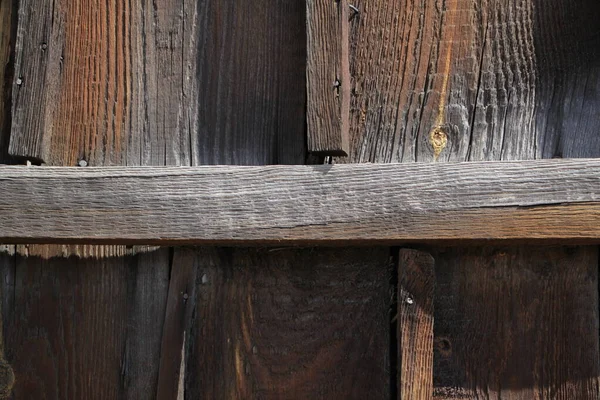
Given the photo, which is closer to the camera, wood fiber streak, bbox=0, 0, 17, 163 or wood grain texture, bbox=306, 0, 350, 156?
wood grain texture, bbox=306, 0, 350, 156

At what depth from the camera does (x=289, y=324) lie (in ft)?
5.93

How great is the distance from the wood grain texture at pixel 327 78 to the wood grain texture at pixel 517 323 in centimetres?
41

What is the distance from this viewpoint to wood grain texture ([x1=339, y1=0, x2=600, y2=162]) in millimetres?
1749

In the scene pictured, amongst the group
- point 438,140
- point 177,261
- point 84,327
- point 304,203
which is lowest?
point 84,327

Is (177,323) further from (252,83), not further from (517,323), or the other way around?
(517,323)

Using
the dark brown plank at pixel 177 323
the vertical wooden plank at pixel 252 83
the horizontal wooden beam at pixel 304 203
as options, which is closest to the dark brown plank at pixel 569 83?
the horizontal wooden beam at pixel 304 203

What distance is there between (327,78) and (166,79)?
0.44 metres

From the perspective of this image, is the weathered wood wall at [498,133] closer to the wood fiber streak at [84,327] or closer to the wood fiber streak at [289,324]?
the wood fiber streak at [289,324]

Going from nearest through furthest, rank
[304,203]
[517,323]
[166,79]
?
[304,203], [517,323], [166,79]

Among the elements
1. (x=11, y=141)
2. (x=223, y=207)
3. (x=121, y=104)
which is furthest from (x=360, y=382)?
(x=11, y=141)

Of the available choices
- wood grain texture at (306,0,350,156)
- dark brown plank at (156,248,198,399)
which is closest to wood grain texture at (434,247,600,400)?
wood grain texture at (306,0,350,156)

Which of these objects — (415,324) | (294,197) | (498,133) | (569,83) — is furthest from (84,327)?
(569,83)

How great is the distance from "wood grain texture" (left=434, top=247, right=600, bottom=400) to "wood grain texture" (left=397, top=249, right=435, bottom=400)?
8cm

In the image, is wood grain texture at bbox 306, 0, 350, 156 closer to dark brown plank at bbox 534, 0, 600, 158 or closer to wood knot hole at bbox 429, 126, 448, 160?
wood knot hole at bbox 429, 126, 448, 160
